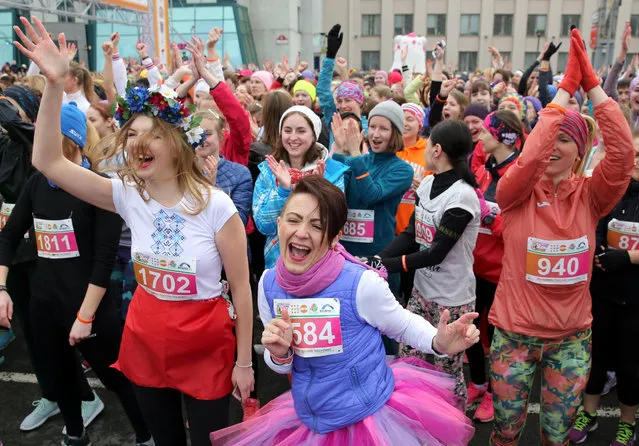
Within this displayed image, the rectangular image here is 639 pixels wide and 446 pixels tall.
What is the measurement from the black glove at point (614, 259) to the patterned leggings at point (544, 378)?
0.52 meters

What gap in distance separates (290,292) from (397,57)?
11927 mm

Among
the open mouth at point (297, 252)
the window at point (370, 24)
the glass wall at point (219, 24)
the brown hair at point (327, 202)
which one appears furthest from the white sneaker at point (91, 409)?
the window at point (370, 24)

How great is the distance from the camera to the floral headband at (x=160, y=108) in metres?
2.42

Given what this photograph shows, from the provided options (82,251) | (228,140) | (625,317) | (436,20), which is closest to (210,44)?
(228,140)

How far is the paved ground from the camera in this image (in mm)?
3604

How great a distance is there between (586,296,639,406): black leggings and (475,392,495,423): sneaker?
740 mm

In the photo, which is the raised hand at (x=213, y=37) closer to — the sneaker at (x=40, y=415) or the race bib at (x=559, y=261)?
the sneaker at (x=40, y=415)

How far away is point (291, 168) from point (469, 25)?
51.3 m

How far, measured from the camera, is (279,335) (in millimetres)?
2029

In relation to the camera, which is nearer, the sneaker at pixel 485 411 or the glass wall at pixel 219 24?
the sneaker at pixel 485 411

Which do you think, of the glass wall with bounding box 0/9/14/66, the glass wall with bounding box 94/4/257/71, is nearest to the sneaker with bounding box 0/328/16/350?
the glass wall with bounding box 0/9/14/66

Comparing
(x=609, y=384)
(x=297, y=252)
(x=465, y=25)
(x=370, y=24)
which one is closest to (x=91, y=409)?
(x=297, y=252)

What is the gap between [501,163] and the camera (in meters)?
3.70

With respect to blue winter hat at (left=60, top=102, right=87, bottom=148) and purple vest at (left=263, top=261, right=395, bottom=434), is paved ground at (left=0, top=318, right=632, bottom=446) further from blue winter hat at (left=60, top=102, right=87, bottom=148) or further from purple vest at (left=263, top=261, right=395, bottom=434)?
blue winter hat at (left=60, top=102, right=87, bottom=148)
